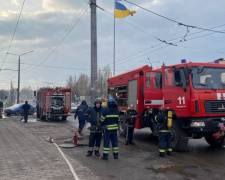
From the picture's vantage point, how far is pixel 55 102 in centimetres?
2244

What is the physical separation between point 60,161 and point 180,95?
4.20 metres

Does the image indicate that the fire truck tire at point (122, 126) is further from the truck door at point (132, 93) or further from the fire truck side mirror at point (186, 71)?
the fire truck side mirror at point (186, 71)

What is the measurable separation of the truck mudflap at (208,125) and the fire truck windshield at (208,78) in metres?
1.01

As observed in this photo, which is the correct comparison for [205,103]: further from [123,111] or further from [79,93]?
[79,93]

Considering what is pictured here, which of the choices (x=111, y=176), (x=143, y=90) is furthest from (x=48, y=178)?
(x=143, y=90)

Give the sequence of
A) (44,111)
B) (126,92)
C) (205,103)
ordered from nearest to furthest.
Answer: (205,103) → (126,92) → (44,111)

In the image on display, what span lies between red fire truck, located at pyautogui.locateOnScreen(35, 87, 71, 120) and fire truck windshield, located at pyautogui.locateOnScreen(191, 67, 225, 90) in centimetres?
1508

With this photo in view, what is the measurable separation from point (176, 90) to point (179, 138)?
154cm

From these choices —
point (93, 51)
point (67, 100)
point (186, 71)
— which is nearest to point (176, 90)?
point (186, 71)

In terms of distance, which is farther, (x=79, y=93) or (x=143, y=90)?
(x=79, y=93)

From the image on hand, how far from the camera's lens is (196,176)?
6.23m

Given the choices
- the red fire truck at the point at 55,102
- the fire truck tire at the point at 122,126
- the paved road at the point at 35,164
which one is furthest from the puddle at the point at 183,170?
the red fire truck at the point at 55,102

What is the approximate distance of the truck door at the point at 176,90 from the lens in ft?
28.5

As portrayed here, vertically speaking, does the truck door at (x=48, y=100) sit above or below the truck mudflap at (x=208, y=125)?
above
